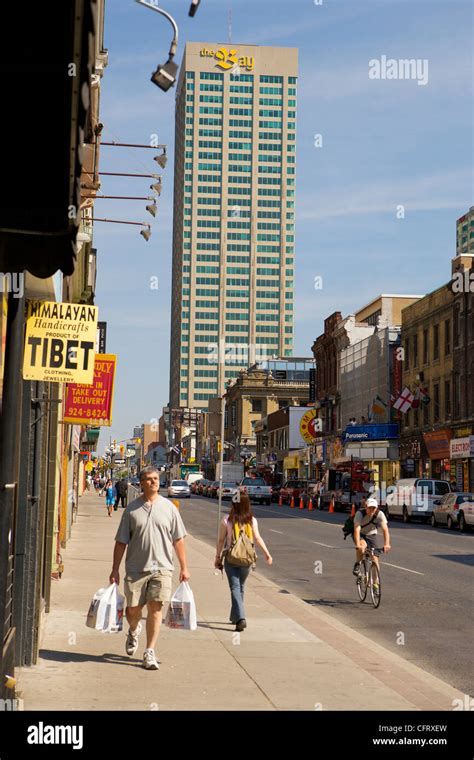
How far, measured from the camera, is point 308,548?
2897 cm

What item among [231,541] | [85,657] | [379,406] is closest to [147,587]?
[85,657]

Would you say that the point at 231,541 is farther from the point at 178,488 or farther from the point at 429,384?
the point at 178,488

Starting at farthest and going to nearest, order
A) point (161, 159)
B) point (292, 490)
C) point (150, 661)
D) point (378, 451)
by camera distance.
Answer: point (378, 451) < point (292, 490) < point (161, 159) < point (150, 661)

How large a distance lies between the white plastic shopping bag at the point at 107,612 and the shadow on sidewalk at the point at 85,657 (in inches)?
16.4

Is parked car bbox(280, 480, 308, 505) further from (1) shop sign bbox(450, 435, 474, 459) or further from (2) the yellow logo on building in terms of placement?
(2) the yellow logo on building

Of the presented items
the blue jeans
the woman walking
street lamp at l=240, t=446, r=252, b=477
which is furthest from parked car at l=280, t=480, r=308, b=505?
street lamp at l=240, t=446, r=252, b=477

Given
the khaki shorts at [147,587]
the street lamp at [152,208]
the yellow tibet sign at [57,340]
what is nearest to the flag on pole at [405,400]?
the street lamp at [152,208]

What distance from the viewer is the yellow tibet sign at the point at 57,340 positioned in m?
8.46

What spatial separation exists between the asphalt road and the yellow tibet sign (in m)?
4.71

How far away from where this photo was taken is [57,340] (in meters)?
8.70

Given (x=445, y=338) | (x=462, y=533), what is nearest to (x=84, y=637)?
(x=462, y=533)

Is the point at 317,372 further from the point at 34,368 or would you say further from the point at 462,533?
the point at 34,368

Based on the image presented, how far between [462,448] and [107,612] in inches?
1916

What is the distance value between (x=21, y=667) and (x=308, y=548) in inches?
778
